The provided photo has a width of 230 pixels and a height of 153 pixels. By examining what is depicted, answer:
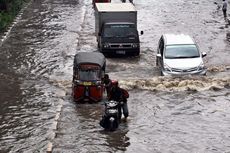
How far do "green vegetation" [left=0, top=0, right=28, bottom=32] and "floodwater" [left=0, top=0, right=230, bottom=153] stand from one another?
2.76 ft

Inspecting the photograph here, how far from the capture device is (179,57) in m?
24.4

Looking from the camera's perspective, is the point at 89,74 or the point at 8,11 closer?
the point at 89,74

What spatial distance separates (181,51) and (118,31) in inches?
213

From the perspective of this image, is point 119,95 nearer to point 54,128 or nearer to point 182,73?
point 54,128

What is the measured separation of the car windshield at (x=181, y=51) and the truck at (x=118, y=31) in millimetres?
4099

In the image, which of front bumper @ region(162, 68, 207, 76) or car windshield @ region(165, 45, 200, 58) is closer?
front bumper @ region(162, 68, 207, 76)

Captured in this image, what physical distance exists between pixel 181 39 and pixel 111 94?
9.47m

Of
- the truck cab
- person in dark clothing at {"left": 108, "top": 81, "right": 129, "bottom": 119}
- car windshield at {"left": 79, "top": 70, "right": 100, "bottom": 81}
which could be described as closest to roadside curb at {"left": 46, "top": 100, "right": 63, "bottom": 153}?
car windshield at {"left": 79, "top": 70, "right": 100, "bottom": 81}

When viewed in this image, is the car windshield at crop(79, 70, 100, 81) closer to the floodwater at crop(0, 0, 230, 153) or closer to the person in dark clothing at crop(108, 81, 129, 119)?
the floodwater at crop(0, 0, 230, 153)

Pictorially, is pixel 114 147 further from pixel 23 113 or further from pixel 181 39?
pixel 181 39

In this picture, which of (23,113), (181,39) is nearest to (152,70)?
(181,39)

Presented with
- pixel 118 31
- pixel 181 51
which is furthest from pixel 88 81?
pixel 118 31

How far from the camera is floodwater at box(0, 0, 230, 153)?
16.4m

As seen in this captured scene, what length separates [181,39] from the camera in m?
25.9
